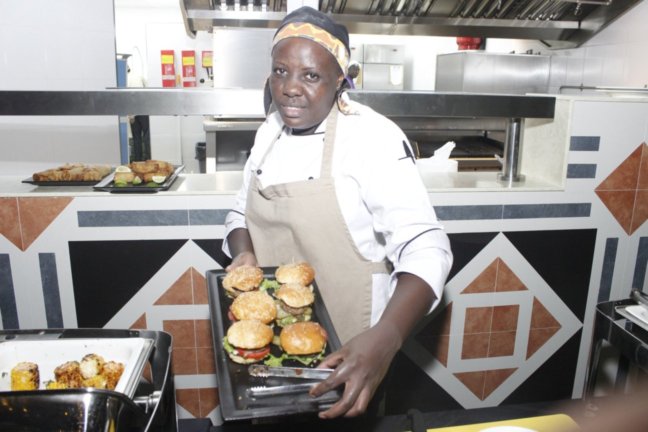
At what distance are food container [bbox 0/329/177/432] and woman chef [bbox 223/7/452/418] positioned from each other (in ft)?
1.47

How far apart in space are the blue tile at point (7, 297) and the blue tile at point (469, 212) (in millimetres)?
1893

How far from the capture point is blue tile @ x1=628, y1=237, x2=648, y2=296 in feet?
8.38

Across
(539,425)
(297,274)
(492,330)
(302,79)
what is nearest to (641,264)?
(492,330)

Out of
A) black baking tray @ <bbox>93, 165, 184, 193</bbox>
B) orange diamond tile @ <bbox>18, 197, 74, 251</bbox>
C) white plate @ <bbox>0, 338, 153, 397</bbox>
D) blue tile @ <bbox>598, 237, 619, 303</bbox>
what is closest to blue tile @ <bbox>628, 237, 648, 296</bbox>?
blue tile @ <bbox>598, 237, 619, 303</bbox>

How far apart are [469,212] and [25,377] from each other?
73.2 inches

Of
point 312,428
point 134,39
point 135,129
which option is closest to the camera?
point 312,428

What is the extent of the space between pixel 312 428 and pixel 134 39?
6.69 meters

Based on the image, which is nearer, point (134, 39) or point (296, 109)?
point (296, 109)

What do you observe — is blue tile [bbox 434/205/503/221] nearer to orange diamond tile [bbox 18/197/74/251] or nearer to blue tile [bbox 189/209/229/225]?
blue tile [bbox 189/209/229/225]

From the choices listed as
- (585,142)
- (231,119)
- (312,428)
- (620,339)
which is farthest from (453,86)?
(312,428)

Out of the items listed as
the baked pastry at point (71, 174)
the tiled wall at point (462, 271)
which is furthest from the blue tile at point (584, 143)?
the baked pastry at point (71, 174)

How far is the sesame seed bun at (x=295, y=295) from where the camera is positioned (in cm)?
134

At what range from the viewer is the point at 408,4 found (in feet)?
13.1

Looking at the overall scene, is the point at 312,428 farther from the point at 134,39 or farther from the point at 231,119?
the point at 134,39
